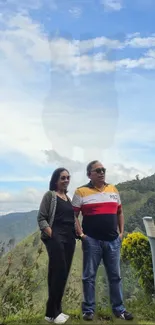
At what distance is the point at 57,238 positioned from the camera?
4.67 m

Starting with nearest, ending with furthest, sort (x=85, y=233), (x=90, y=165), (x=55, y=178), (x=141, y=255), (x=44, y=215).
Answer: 1. (x=44, y=215)
2. (x=55, y=178)
3. (x=85, y=233)
4. (x=90, y=165)
5. (x=141, y=255)

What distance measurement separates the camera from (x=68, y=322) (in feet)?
15.9

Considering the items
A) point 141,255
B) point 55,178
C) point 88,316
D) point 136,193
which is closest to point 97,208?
point 55,178

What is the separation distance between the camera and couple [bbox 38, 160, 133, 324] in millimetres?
4680

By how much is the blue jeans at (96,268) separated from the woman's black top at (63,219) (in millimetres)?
265

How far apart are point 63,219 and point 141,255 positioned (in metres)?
3.34

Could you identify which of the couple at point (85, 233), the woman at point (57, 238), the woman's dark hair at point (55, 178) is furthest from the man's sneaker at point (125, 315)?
the woman's dark hair at point (55, 178)

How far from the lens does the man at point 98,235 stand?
489cm

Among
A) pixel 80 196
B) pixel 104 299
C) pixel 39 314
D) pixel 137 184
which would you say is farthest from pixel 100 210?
pixel 137 184

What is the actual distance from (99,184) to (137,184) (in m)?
67.5

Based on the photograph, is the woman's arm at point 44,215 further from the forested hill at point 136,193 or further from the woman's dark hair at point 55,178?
the forested hill at point 136,193

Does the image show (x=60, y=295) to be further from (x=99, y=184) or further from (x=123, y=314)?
(x=99, y=184)

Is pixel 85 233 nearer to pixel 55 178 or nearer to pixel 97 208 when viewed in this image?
pixel 97 208

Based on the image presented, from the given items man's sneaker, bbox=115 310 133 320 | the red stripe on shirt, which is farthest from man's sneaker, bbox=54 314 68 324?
the red stripe on shirt
